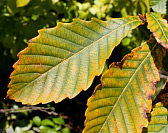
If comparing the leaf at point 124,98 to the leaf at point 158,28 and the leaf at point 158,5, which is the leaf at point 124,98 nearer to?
the leaf at point 158,28

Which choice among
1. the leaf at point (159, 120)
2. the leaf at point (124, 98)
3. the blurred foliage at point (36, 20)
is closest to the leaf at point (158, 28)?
the leaf at point (124, 98)

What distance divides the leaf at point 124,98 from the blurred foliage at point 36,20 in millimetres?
560

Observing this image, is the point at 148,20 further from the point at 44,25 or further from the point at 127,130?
the point at 44,25

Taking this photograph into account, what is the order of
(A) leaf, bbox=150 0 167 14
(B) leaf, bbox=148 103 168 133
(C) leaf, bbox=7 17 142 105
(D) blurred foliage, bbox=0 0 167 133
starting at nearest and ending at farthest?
(C) leaf, bbox=7 17 142 105 < (B) leaf, bbox=148 103 168 133 < (A) leaf, bbox=150 0 167 14 < (D) blurred foliage, bbox=0 0 167 133

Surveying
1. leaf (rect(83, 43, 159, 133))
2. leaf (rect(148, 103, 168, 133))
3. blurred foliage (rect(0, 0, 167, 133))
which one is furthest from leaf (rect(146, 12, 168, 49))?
blurred foliage (rect(0, 0, 167, 133))

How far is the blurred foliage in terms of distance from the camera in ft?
5.38

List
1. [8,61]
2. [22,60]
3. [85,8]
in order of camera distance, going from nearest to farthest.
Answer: [22,60] → [85,8] → [8,61]

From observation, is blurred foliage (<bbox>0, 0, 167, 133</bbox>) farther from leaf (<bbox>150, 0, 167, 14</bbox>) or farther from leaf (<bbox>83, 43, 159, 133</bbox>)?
leaf (<bbox>83, 43, 159, 133</bbox>)

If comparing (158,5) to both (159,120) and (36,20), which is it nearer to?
(159,120)

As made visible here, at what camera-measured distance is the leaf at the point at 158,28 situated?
847 millimetres

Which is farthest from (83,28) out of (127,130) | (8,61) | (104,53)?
(8,61)

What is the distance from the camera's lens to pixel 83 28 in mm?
905

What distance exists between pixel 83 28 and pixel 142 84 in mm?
267

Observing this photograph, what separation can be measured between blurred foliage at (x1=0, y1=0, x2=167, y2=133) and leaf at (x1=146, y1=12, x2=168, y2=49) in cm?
46
